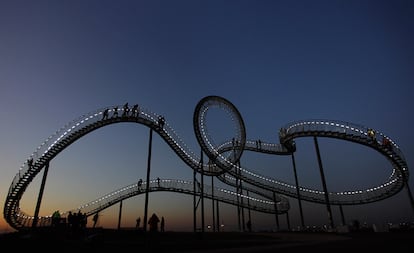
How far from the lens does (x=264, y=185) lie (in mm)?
35188

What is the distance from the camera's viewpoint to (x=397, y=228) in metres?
24.2

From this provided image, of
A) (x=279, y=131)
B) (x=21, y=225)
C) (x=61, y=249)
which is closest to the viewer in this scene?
(x=61, y=249)

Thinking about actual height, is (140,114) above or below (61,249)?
above

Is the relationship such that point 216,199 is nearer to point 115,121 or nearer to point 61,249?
point 115,121

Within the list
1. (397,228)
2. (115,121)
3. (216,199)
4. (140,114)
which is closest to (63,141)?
(115,121)

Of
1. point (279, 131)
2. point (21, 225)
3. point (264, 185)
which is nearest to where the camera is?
point (21, 225)

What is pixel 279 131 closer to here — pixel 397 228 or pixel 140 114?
pixel 397 228

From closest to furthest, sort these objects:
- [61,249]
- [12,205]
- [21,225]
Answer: [61,249], [12,205], [21,225]

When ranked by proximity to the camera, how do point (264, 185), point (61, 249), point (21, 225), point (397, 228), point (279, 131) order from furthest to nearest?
point (264, 185)
point (279, 131)
point (21, 225)
point (397, 228)
point (61, 249)

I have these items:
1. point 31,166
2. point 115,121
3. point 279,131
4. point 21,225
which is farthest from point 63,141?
point 279,131

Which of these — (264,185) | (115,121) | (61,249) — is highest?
(115,121)

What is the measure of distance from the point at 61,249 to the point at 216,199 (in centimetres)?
2777

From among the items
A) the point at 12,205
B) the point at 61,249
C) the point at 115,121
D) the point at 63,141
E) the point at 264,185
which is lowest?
the point at 61,249

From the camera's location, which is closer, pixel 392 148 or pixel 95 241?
pixel 95 241
